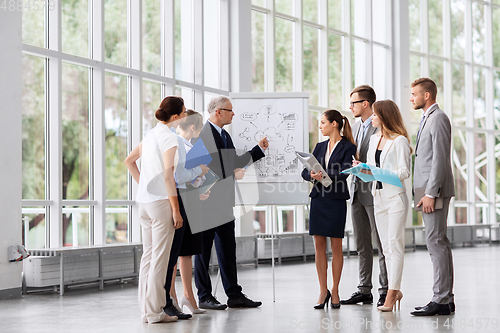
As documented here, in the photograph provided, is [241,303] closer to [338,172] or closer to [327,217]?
[327,217]

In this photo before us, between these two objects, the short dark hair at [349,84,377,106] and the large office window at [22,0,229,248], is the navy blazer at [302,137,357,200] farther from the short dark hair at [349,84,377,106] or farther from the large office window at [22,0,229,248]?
the large office window at [22,0,229,248]

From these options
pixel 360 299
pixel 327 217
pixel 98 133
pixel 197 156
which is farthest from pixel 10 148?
pixel 360 299

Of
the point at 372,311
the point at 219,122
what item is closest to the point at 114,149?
the point at 219,122

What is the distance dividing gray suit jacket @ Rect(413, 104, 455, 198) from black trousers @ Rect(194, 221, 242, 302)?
1.56 meters

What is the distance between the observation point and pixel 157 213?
3.93m

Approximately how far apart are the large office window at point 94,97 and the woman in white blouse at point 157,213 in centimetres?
309

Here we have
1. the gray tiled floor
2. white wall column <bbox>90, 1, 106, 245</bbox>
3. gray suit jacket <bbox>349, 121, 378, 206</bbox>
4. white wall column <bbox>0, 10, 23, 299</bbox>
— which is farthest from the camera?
white wall column <bbox>90, 1, 106, 245</bbox>

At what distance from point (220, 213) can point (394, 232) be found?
1.38 meters

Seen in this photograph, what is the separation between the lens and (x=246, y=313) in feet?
14.7

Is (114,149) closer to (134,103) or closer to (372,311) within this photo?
(134,103)

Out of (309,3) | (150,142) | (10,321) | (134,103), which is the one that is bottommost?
(10,321)

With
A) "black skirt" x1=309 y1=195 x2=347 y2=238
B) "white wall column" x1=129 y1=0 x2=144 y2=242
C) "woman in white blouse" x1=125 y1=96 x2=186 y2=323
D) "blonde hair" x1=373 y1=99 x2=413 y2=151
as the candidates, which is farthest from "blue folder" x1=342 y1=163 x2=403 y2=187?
"white wall column" x1=129 y1=0 x2=144 y2=242

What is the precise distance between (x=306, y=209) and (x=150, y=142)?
7280 mm

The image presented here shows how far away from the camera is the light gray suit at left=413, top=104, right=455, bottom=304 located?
163 inches
